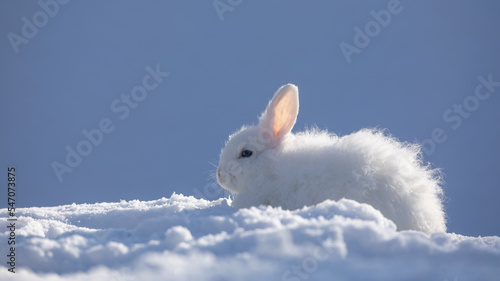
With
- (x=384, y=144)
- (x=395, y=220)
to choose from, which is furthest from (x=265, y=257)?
(x=384, y=144)

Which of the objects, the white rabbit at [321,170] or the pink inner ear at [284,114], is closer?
the white rabbit at [321,170]

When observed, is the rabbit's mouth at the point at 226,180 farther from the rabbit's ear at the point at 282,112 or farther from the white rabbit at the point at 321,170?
the rabbit's ear at the point at 282,112

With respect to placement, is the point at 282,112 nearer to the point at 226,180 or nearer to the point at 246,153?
the point at 246,153

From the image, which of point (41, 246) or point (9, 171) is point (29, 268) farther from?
point (9, 171)

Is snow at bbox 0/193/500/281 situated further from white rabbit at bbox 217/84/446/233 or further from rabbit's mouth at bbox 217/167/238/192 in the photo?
rabbit's mouth at bbox 217/167/238/192

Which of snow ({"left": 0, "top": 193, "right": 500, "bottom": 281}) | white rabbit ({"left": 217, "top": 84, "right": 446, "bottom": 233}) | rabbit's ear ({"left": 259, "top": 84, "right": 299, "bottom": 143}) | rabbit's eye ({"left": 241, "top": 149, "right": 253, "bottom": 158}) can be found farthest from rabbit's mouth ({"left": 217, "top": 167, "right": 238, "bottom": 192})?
snow ({"left": 0, "top": 193, "right": 500, "bottom": 281})

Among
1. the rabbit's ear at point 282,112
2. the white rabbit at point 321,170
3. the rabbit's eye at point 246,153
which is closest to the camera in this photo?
the white rabbit at point 321,170

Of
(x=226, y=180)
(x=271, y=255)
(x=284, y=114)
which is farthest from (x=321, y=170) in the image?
(x=271, y=255)

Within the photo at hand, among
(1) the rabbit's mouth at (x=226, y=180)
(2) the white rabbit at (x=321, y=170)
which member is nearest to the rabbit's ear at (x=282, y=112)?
(2) the white rabbit at (x=321, y=170)
